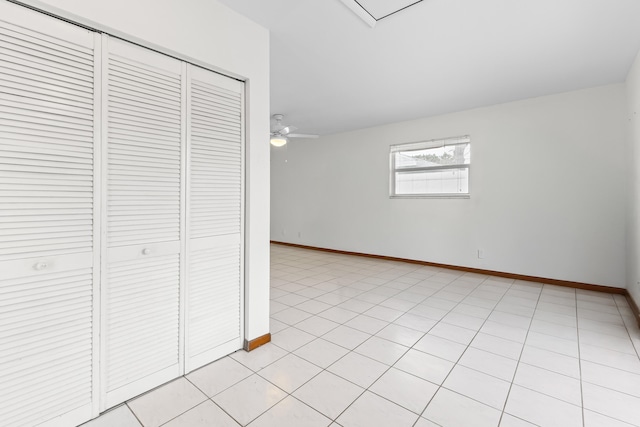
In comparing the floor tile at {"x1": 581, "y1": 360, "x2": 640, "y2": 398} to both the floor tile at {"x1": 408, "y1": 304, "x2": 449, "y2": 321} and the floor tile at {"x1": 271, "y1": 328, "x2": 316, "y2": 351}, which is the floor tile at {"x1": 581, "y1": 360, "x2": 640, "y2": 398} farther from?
the floor tile at {"x1": 271, "y1": 328, "x2": 316, "y2": 351}

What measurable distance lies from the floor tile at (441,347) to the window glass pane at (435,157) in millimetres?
3276

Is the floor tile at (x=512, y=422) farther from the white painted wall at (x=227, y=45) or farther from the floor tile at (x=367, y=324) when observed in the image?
the white painted wall at (x=227, y=45)

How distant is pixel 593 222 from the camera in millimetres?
3783

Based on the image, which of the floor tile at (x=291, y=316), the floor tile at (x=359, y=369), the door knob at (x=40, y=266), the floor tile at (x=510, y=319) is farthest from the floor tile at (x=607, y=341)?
the door knob at (x=40, y=266)

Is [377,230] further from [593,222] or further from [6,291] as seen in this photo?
[6,291]

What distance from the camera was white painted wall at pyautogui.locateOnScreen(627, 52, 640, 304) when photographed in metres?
2.94

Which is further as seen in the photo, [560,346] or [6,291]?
[560,346]

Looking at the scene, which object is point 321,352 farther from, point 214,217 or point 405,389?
point 214,217

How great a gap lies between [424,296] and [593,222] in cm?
248

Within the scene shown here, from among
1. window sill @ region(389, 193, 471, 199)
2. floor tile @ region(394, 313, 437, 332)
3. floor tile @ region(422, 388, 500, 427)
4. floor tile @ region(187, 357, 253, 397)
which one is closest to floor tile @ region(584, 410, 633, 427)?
floor tile @ region(422, 388, 500, 427)

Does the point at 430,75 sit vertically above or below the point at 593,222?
above

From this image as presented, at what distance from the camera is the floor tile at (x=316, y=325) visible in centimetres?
263

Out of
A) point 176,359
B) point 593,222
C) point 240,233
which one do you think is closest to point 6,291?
point 176,359

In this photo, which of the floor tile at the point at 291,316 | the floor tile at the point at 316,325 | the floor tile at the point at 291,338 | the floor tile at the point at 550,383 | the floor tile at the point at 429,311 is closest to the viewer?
the floor tile at the point at 550,383
